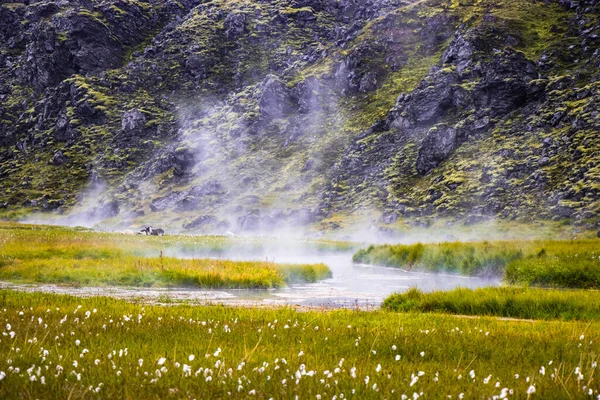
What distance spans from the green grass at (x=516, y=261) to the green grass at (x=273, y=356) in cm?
1399

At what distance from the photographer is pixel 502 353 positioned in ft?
26.1

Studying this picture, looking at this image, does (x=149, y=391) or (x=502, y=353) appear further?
(x=502, y=353)

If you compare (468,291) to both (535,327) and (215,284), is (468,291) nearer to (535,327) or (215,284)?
(535,327)

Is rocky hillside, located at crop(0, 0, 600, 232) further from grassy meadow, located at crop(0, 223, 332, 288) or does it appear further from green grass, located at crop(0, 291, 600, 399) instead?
green grass, located at crop(0, 291, 600, 399)

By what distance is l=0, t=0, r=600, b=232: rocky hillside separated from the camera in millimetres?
87188

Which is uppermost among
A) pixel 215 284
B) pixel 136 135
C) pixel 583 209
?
pixel 136 135

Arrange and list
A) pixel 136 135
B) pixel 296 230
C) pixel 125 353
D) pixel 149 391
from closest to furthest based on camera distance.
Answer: pixel 149 391
pixel 125 353
pixel 296 230
pixel 136 135

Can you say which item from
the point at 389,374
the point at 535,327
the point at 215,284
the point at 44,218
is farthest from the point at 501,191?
the point at 44,218

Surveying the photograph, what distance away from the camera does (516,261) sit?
2789 centimetres

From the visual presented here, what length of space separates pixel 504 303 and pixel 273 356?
1257cm

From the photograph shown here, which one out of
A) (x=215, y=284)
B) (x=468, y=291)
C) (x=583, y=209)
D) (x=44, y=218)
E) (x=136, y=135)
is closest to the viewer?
(x=468, y=291)

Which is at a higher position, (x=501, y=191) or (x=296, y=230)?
(x=501, y=191)

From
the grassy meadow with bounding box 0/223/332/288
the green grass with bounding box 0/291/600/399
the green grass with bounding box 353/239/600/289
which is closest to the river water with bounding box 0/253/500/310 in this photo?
the grassy meadow with bounding box 0/223/332/288

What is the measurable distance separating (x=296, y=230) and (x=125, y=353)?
94.1m
